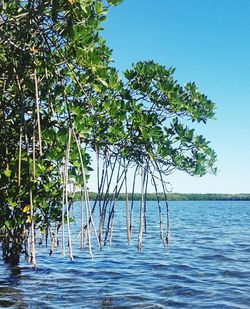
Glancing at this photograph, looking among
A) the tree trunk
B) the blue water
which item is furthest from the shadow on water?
the tree trunk

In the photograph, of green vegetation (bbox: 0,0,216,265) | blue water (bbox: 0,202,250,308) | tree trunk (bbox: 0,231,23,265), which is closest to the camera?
green vegetation (bbox: 0,0,216,265)

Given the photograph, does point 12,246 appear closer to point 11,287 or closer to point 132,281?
point 11,287

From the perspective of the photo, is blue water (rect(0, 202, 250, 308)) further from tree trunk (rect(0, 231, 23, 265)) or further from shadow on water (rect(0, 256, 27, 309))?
tree trunk (rect(0, 231, 23, 265))

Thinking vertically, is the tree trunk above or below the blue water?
above

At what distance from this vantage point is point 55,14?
531 cm

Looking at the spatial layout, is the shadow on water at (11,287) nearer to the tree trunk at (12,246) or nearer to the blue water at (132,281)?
the blue water at (132,281)

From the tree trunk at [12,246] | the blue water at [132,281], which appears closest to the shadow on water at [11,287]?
the blue water at [132,281]

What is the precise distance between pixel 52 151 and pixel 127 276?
5071 mm

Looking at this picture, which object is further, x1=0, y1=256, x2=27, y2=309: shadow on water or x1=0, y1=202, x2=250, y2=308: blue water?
x1=0, y1=202, x2=250, y2=308: blue water

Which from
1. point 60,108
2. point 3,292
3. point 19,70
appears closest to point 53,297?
point 3,292

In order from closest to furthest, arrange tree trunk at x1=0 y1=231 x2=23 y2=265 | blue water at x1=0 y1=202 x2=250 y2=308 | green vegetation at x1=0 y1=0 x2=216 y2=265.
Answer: green vegetation at x1=0 y1=0 x2=216 y2=265
blue water at x1=0 y1=202 x2=250 y2=308
tree trunk at x1=0 y1=231 x2=23 y2=265

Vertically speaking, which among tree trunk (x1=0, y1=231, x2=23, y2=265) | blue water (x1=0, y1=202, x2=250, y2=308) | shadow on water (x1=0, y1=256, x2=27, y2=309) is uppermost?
tree trunk (x1=0, y1=231, x2=23, y2=265)

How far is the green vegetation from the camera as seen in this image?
587 centimetres

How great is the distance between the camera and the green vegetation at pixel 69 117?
5871 mm
